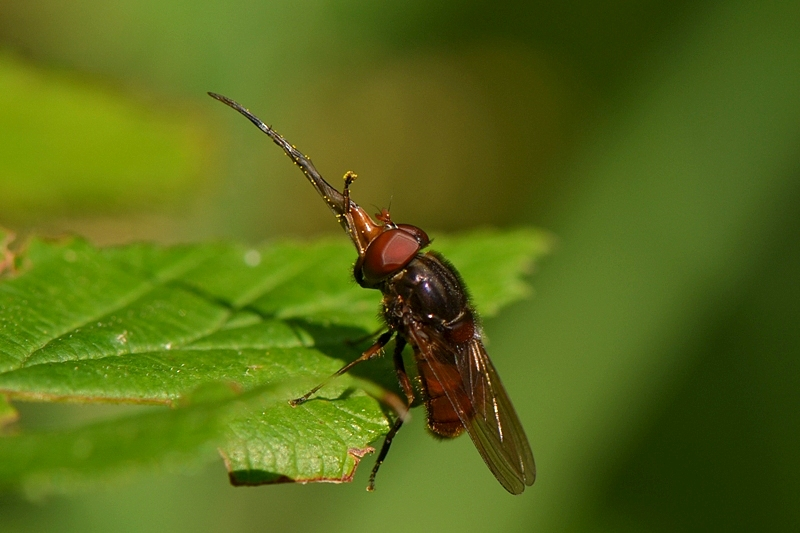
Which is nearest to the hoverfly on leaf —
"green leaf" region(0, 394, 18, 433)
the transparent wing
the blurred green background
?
the transparent wing

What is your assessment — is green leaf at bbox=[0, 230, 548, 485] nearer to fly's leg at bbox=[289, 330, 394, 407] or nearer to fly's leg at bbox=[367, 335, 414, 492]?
fly's leg at bbox=[289, 330, 394, 407]

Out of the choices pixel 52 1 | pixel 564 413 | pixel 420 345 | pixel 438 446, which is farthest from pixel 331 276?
pixel 52 1

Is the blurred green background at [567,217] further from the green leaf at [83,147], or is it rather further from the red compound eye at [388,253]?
the red compound eye at [388,253]

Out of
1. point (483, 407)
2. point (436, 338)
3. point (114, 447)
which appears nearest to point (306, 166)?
point (436, 338)

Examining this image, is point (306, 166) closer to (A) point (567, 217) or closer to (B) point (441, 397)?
(B) point (441, 397)

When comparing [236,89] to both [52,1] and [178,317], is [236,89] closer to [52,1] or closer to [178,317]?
[52,1]
